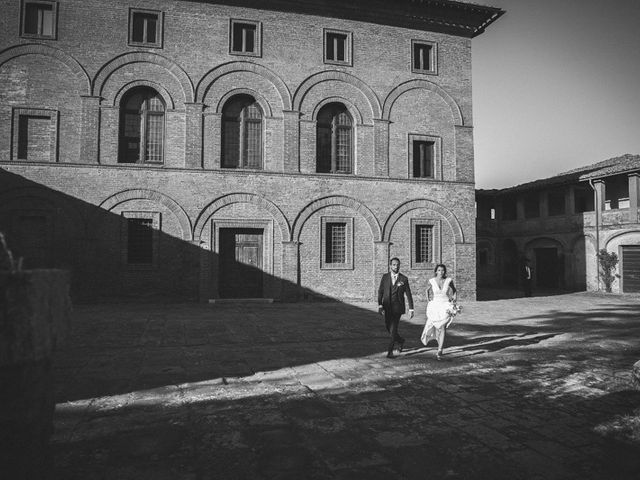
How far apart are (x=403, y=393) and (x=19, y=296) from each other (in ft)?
14.8

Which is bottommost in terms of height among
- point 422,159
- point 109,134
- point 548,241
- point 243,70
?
point 548,241

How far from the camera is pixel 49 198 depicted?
47.3 ft

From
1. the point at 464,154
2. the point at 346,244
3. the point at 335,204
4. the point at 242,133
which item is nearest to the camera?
the point at 242,133

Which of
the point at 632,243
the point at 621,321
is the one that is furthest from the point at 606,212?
the point at 621,321

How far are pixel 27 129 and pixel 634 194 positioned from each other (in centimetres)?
2597

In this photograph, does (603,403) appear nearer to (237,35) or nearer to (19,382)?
(19,382)

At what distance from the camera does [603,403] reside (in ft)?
16.6

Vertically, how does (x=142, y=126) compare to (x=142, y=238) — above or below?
above

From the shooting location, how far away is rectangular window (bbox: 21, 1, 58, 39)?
48.4ft

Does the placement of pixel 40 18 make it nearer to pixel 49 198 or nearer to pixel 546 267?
pixel 49 198

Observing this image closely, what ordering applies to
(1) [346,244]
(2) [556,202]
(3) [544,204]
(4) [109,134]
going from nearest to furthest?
(4) [109,134], (1) [346,244], (3) [544,204], (2) [556,202]

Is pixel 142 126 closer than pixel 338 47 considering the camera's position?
Yes

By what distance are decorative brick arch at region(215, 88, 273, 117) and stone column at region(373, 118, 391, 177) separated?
4.14 meters

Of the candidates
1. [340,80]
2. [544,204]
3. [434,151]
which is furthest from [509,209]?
[340,80]
